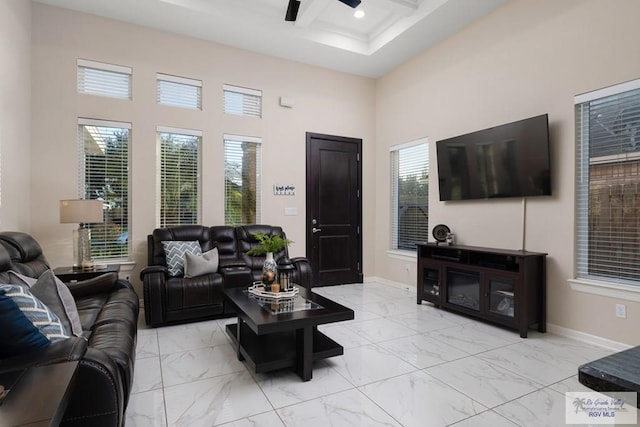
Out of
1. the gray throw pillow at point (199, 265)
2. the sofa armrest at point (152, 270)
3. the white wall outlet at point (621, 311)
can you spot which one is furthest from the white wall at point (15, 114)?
the white wall outlet at point (621, 311)

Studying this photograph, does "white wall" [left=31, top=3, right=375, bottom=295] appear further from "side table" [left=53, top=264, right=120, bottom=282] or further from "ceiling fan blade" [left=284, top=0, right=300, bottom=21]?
"ceiling fan blade" [left=284, top=0, right=300, bottom=21]

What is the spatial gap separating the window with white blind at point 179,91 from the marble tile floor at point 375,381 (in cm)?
290

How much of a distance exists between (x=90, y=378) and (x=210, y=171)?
143 inches

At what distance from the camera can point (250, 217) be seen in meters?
5.13

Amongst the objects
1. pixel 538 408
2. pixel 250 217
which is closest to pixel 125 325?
pixel 538 408

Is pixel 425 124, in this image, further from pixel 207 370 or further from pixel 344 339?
pixel 207 370

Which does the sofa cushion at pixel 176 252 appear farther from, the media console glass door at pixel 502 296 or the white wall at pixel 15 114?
the media console glass door at pixel 502 296

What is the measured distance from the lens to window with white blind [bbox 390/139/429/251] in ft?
16.9

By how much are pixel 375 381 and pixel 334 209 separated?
3524mm

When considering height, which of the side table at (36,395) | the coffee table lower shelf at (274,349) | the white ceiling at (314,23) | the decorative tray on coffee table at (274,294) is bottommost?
the coffee table lower shelf at (274,349)

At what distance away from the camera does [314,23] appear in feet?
15.3

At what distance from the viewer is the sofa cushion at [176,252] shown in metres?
3.88

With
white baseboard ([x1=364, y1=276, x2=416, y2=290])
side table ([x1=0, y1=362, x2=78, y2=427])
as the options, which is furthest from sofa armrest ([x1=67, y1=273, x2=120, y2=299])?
white baseboard ([x1=364, y1=276, x2=416, y2=290])

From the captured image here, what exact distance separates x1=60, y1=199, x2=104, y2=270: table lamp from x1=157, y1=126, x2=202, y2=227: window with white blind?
926 millimetres
